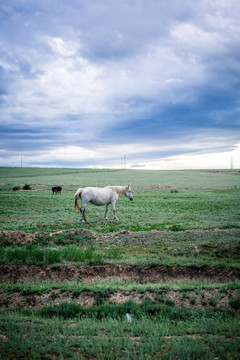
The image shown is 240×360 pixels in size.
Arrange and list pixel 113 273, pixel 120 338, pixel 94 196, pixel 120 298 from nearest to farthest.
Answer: pixel 120 338
pixel 120 298
pixel 113 273
pixel 94 196

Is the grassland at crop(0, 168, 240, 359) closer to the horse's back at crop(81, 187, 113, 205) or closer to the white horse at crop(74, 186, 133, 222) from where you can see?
the white horse at crop(74, 186, 133, 222)

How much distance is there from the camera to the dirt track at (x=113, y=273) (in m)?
8.38

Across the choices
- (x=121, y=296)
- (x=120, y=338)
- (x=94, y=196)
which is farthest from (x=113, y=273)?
(x=94, y=196)

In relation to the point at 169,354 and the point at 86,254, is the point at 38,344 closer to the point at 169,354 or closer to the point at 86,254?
the point at 169,354

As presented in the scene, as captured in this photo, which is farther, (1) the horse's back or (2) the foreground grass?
(1) the horse's back

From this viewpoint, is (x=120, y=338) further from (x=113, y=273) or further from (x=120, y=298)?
(x=113, y=273)

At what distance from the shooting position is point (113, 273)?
874 cm

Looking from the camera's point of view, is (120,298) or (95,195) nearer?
(120,298)

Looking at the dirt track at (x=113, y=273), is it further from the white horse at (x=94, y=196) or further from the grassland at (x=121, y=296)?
the white horse at (x=94, y=196)

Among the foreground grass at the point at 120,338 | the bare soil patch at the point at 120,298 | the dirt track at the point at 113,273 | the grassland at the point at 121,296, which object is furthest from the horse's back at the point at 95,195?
the foreground grass at the point at 120,338

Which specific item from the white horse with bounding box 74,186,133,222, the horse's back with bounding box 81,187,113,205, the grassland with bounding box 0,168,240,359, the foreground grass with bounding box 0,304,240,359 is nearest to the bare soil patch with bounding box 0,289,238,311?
the grassland with bounding box 0,168,240,359

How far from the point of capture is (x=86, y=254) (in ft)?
31.9

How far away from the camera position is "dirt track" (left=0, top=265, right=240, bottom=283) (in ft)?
27.5

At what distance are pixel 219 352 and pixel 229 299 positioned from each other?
2.58 meters
